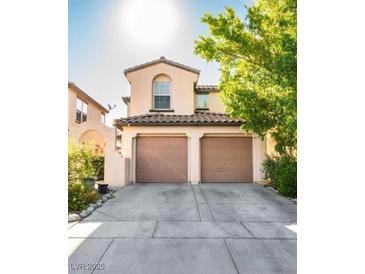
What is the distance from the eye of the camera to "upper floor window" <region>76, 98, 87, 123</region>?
1852 centimetres

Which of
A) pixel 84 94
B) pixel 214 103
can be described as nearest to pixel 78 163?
pixel 214 103

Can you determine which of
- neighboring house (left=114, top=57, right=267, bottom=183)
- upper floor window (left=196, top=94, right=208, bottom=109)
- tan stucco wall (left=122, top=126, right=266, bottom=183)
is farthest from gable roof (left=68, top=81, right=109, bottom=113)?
upper floor window (left=196, top=94, right=208, bottom=109)

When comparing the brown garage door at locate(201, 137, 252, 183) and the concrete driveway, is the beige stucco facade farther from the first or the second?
the concrete driveway

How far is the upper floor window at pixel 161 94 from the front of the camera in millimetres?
14109

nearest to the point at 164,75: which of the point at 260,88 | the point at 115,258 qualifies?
the point at 260,88

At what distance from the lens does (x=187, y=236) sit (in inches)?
195

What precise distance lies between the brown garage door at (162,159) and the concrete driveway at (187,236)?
3.32m

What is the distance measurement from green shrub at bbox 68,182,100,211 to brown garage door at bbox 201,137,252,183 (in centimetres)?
593

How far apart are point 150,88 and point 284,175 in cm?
854

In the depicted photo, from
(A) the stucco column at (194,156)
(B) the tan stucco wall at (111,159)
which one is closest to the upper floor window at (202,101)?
(A) the stucco column at (194,156)

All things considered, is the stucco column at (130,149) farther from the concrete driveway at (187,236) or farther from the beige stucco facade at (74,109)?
the beige stucco facade at (74,109)

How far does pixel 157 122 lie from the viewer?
12.1 m
